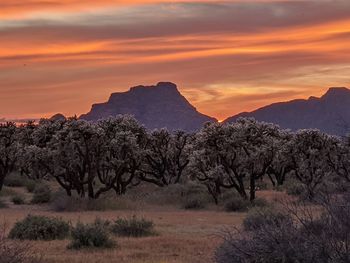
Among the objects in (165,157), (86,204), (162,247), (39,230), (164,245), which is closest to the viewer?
(162,247)

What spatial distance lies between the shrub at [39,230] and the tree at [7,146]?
24.3m

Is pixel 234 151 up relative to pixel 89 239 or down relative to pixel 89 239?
up

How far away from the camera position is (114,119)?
39406 mm

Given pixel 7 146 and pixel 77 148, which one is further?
pixel 7 146

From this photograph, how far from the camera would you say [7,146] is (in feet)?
152

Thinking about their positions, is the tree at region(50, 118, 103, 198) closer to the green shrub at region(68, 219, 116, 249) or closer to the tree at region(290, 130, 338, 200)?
the tree at region(290, 130, 338, 200)

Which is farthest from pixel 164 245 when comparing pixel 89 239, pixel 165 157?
pixel 165 157

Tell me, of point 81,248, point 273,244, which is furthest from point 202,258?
point 273,244

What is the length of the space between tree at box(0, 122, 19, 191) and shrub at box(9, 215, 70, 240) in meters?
24.3

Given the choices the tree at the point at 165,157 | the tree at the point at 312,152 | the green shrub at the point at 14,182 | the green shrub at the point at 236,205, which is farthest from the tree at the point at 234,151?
the green shrub at the point at 14,182

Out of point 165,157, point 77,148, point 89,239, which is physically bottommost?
point 89,239

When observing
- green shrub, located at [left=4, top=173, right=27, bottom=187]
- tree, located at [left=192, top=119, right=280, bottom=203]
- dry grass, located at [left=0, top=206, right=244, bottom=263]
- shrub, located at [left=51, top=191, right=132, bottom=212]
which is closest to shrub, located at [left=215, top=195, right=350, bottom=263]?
dry grass, located at [left=0, top=206, right=244, bottom=263]

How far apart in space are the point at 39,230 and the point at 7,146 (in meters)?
27.7

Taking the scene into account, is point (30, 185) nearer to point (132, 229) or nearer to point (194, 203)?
point (194, 203)
